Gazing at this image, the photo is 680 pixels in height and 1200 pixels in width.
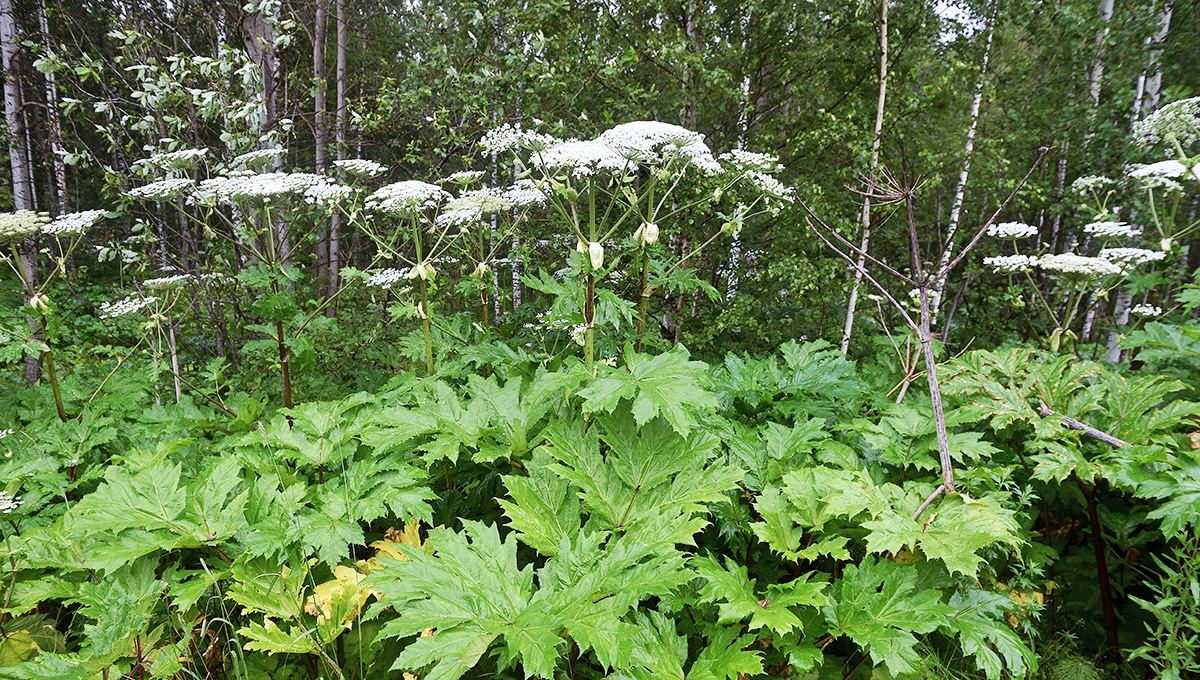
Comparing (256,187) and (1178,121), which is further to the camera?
(1178,121)

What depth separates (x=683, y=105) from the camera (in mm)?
5723

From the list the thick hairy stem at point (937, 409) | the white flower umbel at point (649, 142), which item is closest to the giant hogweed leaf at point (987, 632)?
the thick hairy stem at point (937, 409)

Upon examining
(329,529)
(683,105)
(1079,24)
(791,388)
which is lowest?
(329,529)

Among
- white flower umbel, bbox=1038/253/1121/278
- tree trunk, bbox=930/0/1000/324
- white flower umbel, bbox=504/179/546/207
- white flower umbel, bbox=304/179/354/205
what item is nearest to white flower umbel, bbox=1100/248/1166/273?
white flower umbel, bbox=1038/253/1121/278

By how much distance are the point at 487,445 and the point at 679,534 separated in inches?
36.9

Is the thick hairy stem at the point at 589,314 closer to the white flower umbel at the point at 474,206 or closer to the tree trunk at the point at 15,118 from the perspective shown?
the white flower umbel at the point at 474,206

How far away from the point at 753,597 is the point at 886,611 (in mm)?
446

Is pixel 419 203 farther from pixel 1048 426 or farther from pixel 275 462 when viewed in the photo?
pixel 1048 426

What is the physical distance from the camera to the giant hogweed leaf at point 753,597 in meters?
1.55

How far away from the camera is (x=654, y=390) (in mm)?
1921

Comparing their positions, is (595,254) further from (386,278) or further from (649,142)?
(386,278)

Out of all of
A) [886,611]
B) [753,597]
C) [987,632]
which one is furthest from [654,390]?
[987,632]

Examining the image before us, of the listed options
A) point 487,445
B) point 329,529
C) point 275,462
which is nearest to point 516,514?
point 487,445

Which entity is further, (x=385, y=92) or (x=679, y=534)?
(x=385, y=92)
